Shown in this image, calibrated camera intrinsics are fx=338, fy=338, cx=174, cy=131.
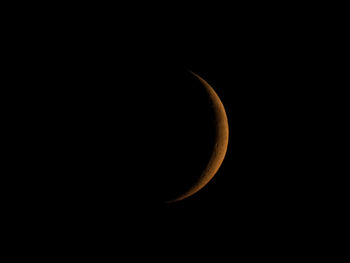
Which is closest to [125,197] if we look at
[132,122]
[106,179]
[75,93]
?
[106,179]

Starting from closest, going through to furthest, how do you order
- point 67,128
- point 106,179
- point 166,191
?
point 67,128 → point 106,179 → point 166,191

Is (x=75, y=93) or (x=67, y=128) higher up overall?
(x=75, y=93)

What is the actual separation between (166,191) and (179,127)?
1.10 feet

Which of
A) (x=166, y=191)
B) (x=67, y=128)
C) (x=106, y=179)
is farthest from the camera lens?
(x=166, y=191)

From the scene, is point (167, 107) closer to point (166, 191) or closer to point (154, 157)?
point (154, 157)

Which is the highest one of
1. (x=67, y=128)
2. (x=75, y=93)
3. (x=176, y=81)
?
(x=176, y=81)

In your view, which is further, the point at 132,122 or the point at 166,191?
the point at 166,191

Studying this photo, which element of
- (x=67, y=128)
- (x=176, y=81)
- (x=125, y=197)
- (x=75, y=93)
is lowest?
(x=125, y=197)

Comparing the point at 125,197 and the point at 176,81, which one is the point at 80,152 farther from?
the point at 176,81

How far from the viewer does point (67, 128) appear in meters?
1.28

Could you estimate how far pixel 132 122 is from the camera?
1294mm

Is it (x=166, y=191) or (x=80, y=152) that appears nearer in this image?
(x=80, y=152)

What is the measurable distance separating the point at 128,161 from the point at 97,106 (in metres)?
0.24

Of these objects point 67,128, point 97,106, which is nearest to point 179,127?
point 97,106
